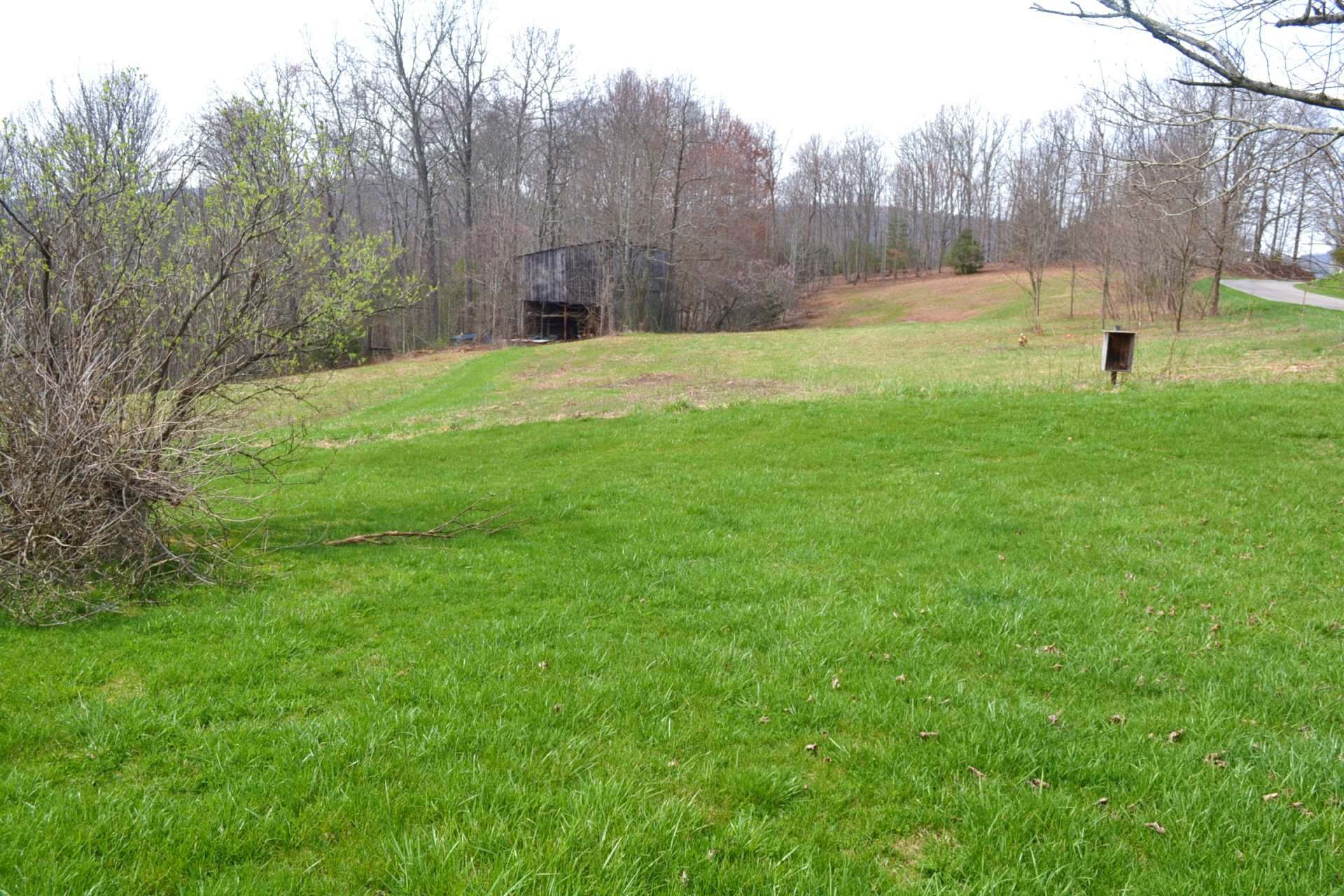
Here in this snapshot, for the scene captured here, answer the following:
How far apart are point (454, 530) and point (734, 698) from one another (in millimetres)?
4182

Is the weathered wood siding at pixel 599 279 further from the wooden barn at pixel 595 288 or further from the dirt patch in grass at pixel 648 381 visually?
the dirt patch in grass at pixel 648 381

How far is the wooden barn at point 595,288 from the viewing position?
39.3 meters

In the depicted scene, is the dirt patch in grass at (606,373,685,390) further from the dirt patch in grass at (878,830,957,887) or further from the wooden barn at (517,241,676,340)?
the dirt patch in grass at (878,830,957,887)

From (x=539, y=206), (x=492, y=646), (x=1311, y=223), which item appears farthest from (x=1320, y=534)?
(x=539, y=206)

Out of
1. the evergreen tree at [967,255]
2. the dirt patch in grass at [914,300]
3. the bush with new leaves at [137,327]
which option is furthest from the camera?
the evergreen tree at [967,255]

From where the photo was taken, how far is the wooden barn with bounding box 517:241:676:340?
3928 centimetres

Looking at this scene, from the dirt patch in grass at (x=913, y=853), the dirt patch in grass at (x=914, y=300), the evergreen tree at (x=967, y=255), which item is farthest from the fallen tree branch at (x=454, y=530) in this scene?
the evergreen tree at (x=967, y=255)

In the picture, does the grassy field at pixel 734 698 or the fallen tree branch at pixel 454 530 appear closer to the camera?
the grassy field at pixel 734 698

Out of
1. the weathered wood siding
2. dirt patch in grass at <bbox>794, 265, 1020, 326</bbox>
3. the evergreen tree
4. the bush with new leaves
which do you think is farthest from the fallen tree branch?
the evergreen tree

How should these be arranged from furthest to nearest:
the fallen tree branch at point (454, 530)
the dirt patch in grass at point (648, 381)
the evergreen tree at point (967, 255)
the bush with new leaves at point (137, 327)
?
1. the evergreen tree at point (967, 255)
2. the dirt patch in grass at point (648, 381)
3. the fallen tree branch at point (454, 530)
4. the bush with new leaves at point (137, 327)

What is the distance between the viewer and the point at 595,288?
131ft

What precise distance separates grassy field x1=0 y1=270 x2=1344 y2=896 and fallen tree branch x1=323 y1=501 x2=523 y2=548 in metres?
0.24

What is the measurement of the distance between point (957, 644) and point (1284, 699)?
1.44 m

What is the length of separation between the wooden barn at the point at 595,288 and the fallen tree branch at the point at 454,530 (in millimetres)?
31692
